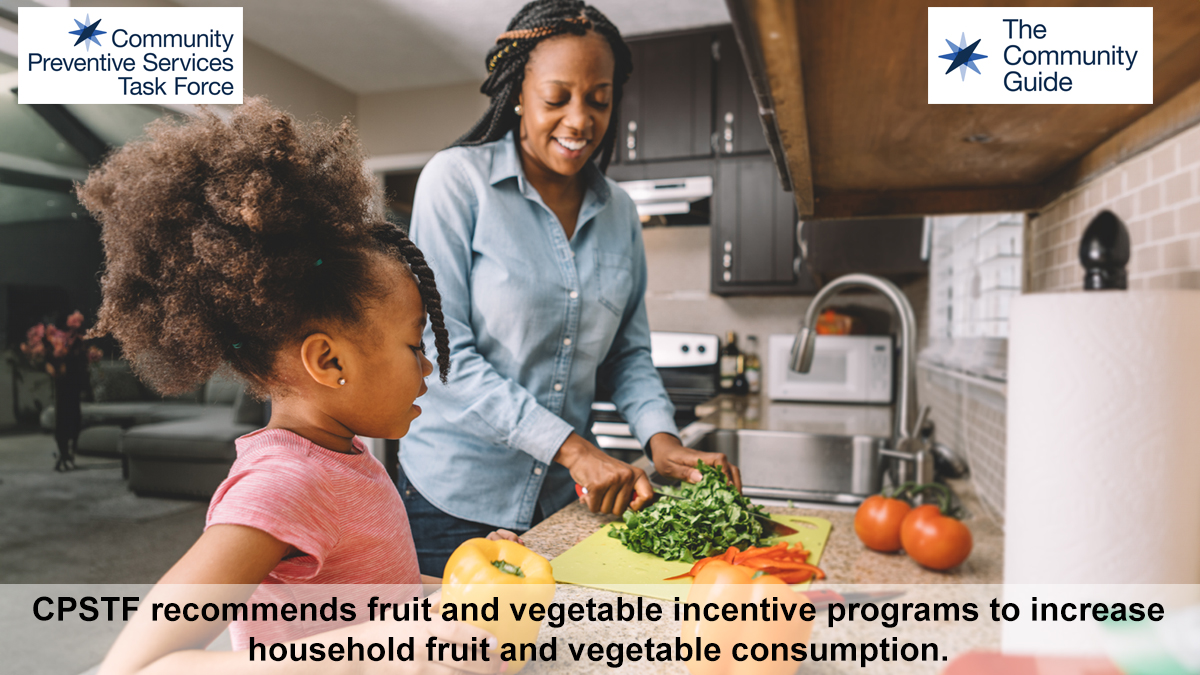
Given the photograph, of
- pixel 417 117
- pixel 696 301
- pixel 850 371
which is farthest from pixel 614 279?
pixel 417 117

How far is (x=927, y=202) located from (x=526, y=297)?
0.69m

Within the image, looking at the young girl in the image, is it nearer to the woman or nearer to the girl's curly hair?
the girl's curly hair

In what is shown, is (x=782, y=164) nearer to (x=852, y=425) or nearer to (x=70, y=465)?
(x=852, y=425)

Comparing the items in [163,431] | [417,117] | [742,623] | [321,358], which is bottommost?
[163,431]

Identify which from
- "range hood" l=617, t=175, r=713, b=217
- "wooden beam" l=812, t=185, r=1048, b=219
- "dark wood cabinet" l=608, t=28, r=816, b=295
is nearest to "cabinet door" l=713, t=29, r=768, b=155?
"dark wood cabinet" l=608, t=28, r=816, b=295

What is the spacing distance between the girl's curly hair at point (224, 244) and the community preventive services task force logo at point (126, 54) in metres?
0.68

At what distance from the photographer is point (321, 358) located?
0.52 metres

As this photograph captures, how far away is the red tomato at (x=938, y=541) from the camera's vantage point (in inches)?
32.6

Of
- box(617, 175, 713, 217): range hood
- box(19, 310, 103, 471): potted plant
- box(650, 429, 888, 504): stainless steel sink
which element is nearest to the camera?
box(650, 429, 888, 504): stainless steel sink

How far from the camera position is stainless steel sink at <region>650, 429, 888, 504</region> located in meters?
1.81

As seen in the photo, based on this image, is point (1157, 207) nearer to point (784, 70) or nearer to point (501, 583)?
point (784, 70)

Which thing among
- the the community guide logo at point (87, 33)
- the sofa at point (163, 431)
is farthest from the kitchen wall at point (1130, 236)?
the sofa at point (163, 431)

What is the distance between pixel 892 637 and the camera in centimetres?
62

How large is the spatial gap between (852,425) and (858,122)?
1.64 meters
